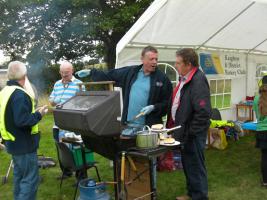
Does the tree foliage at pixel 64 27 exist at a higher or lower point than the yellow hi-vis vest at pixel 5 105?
higher

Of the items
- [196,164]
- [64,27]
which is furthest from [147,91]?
[64,27]

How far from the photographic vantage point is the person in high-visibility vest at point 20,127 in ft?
10.7

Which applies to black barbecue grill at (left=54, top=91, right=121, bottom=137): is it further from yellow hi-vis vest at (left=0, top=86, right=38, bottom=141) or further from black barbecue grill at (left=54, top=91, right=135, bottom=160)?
yellow hi-vis vest at (left=0, top=86, right=38, bottom=141)

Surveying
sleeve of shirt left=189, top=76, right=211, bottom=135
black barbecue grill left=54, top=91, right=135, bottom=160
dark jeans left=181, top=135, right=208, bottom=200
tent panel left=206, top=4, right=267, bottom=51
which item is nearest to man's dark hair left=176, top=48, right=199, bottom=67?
sleeve of shirt left=189, top=76, right=211, bottom=135

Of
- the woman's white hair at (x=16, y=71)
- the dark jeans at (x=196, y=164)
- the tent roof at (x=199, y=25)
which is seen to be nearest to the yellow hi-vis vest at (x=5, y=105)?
the woman's white hair at (x=16, y=71)

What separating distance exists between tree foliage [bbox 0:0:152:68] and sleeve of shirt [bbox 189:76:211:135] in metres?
10.5

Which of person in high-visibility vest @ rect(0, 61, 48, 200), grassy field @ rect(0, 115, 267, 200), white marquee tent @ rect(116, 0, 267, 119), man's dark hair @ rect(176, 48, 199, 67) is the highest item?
white marquee tent @ rect(116, 0, 267, 119)

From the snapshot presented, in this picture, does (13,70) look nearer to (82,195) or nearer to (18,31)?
(82,195)

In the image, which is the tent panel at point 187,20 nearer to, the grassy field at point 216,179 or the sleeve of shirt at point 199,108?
the sleeve of shirt at point 199,108

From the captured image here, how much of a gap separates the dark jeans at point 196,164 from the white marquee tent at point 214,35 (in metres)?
1.91

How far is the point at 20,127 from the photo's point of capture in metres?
3.31

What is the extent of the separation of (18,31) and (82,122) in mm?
14500

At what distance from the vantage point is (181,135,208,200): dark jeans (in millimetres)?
3605

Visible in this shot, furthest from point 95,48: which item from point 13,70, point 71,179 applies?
point 13,70
